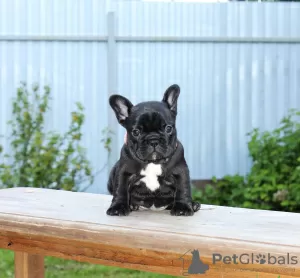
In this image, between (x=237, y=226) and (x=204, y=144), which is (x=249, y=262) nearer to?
(x=237, y=226)

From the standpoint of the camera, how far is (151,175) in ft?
5.63

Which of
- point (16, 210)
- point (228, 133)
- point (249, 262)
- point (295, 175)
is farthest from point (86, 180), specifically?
point (249, 262)

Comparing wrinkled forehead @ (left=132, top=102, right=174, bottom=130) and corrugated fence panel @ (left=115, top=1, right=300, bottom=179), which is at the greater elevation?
corrugated fence panel @ (left=115, top=1, right=300, bottom=179)

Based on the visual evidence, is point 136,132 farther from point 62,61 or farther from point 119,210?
point 62,61

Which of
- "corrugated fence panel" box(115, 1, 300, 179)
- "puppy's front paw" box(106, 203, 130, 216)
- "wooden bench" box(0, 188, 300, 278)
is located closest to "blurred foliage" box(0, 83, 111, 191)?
"corrugated fence panel" box(115, 1, 300, 179)

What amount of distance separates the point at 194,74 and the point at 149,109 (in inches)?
117

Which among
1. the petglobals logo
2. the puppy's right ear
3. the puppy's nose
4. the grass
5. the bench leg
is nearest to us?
→ the petglobals logo

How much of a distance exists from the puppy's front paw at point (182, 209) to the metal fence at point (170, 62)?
105 inches

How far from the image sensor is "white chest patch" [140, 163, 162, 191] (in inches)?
66.9

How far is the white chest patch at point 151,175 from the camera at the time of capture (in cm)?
170

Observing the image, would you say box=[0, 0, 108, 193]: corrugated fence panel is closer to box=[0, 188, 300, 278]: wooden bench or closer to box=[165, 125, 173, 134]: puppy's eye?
box=[0, 188, 300, 278]: wooden bench

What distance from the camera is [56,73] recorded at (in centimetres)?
448

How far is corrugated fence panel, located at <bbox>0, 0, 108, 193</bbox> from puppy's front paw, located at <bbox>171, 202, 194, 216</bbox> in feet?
8.87

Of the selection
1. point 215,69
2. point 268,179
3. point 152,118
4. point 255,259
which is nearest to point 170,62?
point 215,69
